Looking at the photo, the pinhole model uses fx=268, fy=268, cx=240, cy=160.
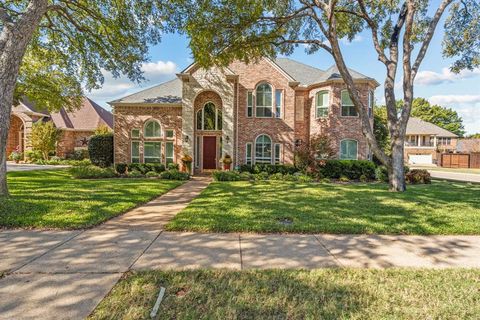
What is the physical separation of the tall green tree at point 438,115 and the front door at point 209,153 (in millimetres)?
68388

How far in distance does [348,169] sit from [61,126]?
1144 inches

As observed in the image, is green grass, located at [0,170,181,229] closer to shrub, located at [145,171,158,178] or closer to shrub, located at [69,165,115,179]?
shrub, located at [69,165,115,179]

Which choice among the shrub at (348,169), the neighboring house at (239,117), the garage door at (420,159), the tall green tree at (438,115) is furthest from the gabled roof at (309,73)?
the tall green tree at (438,115)

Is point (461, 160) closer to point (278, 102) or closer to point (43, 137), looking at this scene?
point (278, 102)

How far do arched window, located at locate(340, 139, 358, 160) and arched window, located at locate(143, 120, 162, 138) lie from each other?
41.2ft

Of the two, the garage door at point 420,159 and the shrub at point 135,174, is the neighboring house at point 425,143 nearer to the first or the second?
the garage door at point 420,159

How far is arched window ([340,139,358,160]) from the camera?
1788 cm

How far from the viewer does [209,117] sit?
61.0 ft

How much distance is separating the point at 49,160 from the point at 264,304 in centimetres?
3097

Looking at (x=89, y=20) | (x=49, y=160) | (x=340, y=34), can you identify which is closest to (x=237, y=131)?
(x=340, y=34)

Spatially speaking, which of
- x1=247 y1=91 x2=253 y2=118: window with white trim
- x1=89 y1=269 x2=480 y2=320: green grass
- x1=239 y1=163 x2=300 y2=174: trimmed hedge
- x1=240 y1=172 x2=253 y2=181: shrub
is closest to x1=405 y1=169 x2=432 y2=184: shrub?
x1=239 y1=163 x2=300 y2=174: trimmed hedge

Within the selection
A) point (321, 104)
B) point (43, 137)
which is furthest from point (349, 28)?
point (43, 137)

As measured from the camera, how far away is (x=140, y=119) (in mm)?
18859

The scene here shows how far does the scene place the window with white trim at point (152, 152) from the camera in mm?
18938
